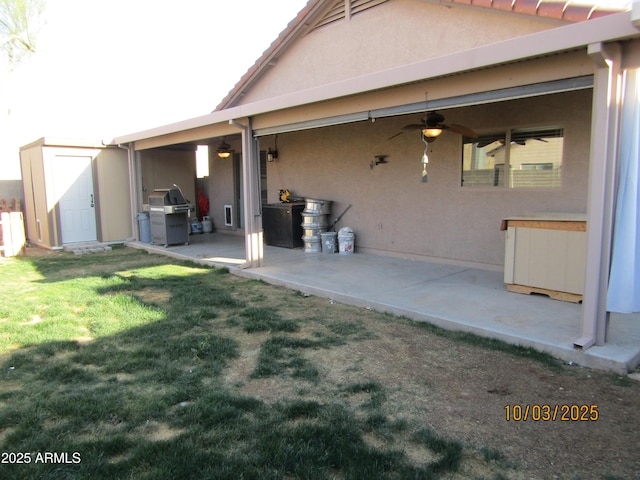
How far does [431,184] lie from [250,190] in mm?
3164

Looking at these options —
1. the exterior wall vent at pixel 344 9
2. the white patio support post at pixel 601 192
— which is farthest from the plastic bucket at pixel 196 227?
the white patio support post at pixel 601 192

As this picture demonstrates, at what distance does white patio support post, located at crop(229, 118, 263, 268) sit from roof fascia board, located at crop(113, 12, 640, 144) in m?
0.91

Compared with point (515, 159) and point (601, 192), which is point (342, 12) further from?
point (601, 192)

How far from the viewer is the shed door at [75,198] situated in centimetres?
1109

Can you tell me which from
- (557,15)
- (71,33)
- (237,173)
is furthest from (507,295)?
(71,33)

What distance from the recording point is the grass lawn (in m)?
2.59

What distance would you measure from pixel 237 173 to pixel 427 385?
406 inches

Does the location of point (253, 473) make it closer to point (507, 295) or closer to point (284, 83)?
point (507, 295)

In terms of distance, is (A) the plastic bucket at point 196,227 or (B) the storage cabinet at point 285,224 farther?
(A) the plastic bucket at point 196,227

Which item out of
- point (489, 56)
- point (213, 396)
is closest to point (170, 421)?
point (213, 396)

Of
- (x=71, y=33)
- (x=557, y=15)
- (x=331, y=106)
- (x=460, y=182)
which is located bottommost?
(x=460, y=182)

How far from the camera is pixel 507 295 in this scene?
5.73 metres

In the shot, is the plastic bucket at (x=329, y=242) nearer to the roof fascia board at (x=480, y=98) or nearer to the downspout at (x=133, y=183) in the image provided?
the roof fascia board at (x=480, y=98)

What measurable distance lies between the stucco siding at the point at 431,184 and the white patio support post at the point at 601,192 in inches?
98.1
